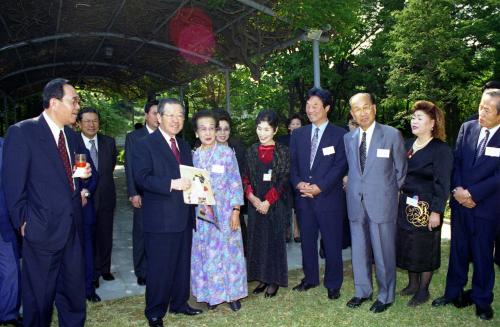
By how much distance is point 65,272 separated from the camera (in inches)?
130

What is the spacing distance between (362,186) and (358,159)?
26 cm

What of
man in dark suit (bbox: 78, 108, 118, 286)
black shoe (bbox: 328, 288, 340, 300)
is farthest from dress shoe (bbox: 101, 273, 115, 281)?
black shoe (bbox: 328, 288, 340, 300)

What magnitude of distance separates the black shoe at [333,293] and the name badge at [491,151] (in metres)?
1.88

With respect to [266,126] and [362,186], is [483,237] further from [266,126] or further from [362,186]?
[266,126]

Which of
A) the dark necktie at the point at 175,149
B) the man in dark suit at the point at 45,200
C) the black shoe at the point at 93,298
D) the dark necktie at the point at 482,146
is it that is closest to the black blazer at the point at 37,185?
the man in dark suit at the point at 45,200

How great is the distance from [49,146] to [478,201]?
11.3 feet

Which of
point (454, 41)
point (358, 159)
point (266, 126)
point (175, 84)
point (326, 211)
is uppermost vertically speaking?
point (454, 41)

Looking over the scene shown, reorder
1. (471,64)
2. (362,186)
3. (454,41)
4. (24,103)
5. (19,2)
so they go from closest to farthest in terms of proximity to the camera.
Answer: (362,186) → (19,2) → (454,41) → (471,64) → (24,103)

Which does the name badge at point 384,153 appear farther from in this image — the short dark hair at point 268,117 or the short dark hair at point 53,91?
the short dark hair at point 53,91

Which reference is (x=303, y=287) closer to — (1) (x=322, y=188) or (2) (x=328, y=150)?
(1) (x=322, y=188)

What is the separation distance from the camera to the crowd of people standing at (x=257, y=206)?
10.3ft

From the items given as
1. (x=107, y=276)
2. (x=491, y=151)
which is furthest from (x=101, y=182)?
(x=491, y=151)

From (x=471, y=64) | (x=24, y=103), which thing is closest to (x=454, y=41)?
(x=471, y=64)

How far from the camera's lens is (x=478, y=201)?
145 inches
